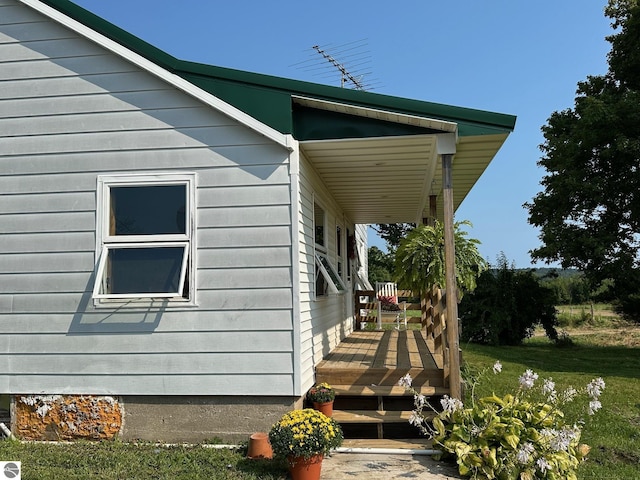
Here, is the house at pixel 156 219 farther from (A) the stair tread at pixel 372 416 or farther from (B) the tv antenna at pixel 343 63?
(B) the tv antenna at pixel 343 63

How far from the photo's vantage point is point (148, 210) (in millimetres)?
4828

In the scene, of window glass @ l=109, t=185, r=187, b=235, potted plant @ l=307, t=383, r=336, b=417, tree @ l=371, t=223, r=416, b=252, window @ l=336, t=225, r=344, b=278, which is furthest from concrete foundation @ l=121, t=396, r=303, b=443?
tree @ l=371, t=223, r=416, b=252

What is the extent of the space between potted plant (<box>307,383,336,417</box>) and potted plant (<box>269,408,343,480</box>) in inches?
36.1

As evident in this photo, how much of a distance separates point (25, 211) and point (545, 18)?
7.33 m

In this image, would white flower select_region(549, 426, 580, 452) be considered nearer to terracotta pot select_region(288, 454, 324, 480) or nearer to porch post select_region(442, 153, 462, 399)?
porch post select_region(442, 153, 462, 399)

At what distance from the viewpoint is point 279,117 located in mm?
4812

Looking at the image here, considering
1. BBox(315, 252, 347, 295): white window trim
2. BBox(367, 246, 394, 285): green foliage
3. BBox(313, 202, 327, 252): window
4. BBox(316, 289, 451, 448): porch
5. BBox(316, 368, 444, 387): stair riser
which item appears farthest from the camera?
BBox(367, 246, 394, 285): green foliage

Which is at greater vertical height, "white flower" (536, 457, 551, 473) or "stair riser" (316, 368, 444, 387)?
"stair riser" (316, 368, 444, 387)

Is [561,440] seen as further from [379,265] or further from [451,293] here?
[379,265]

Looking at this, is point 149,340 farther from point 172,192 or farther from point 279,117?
point 279,117

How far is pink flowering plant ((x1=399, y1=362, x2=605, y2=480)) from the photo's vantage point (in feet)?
12.3

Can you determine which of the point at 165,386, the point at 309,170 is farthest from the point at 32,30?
the point at 165,386
